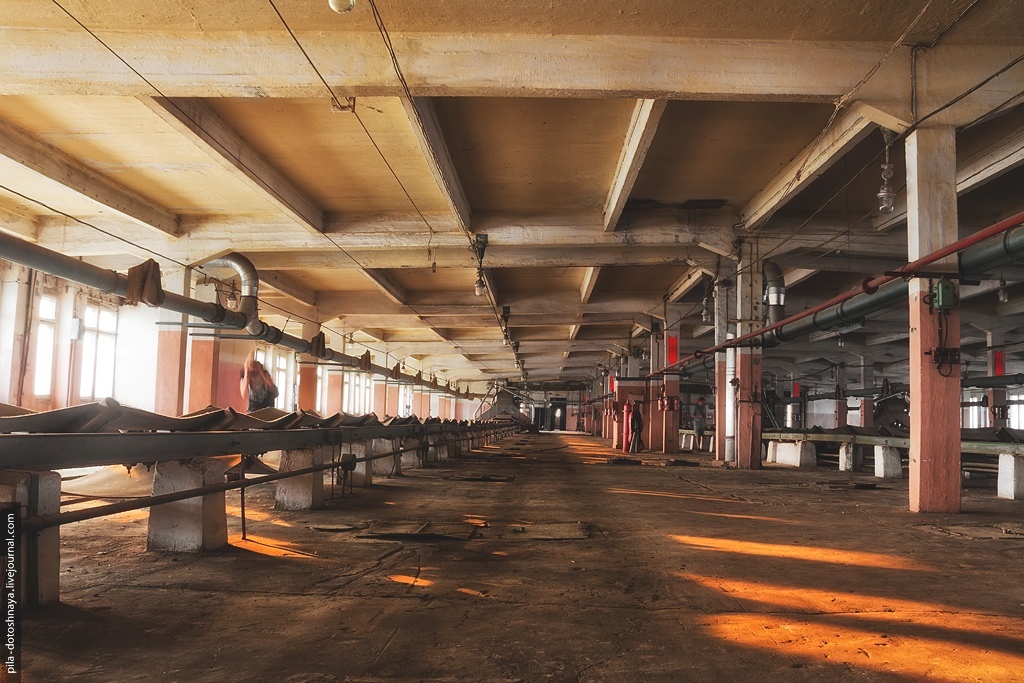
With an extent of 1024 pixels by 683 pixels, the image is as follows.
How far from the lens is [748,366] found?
13.9 m

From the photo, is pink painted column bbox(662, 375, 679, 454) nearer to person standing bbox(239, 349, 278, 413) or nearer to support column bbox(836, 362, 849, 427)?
support column bbox(836, 362, 849, 427)

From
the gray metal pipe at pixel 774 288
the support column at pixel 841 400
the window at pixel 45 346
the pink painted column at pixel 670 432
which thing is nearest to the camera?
the gray metal pipe at pixel 774 288

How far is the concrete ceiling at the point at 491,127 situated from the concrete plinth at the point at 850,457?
12.9ft

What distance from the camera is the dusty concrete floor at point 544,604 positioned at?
8.50 feet

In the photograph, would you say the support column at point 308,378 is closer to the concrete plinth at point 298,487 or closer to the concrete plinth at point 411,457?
the concrete plinth at point 411,457

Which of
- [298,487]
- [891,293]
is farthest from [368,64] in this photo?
[891,293]

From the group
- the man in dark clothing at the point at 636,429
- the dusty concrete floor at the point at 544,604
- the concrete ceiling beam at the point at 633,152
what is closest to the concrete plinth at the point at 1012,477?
the dusty concrete floor at the point at 544,604

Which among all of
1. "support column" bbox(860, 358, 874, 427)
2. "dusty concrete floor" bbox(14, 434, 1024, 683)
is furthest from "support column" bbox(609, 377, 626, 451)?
"dusty concrete floor" bbox(14, 434, 1024, 683)

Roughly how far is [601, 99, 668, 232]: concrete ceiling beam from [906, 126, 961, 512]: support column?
294 cm

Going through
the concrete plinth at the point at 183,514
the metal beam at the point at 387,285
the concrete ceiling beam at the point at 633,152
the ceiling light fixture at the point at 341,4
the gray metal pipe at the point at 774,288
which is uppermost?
the concrete ceiling beam at the point at 633,152

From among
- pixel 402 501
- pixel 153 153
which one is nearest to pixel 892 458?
pixel 402 501

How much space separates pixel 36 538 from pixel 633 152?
7.84 metres

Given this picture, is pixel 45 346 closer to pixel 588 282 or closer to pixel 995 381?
pixel 588 282

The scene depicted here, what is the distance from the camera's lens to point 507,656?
8.82ft
